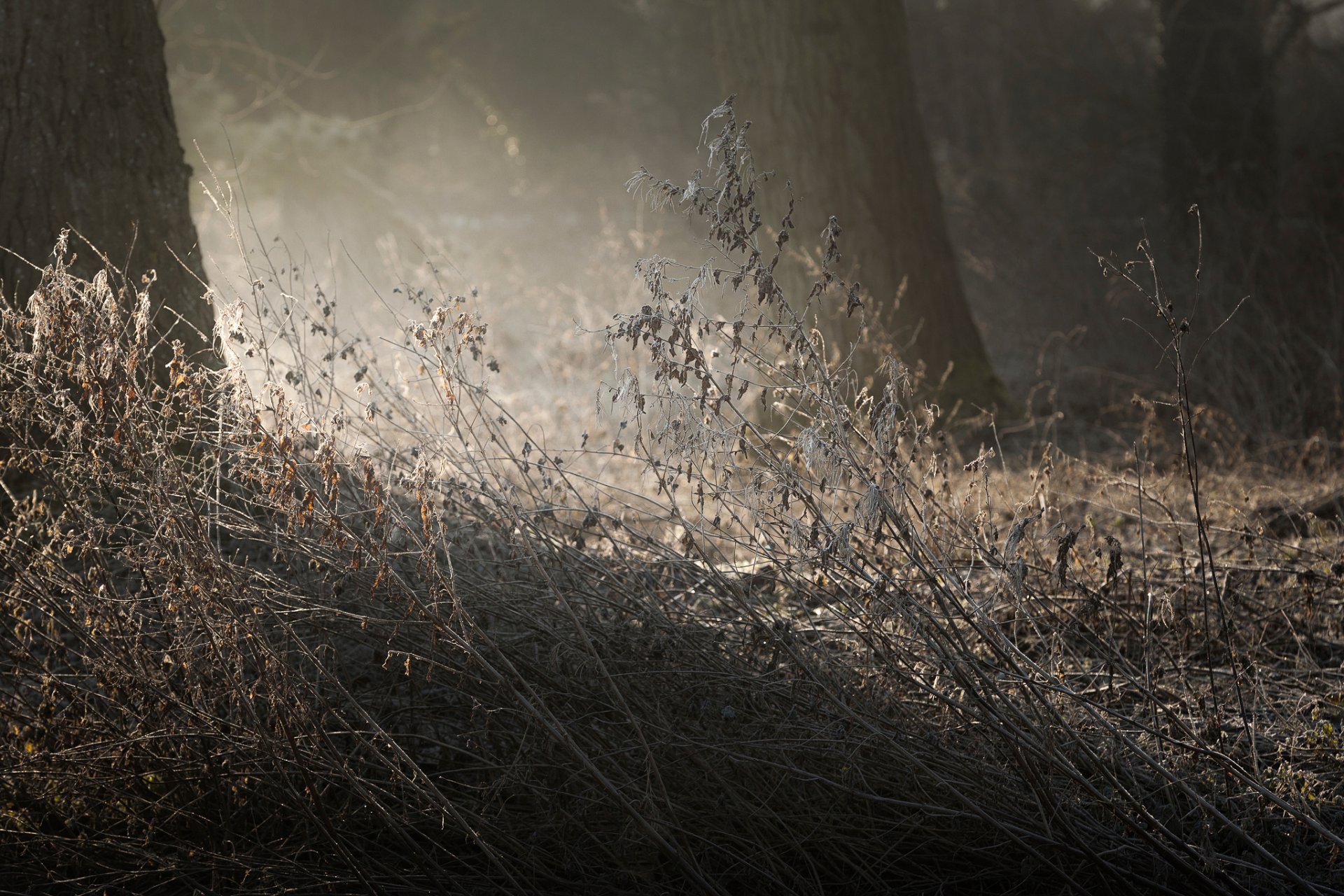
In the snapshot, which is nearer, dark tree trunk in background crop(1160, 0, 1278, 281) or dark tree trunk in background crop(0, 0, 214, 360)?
dark tree trunk in background crop(0, 0, 214, 360)

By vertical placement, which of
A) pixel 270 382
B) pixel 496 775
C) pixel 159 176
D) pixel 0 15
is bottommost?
pixel 496 775

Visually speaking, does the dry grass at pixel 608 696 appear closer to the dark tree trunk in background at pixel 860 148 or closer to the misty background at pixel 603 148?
the dark tree trunk in background at pixel 860 148

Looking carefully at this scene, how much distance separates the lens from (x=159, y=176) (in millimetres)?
3109

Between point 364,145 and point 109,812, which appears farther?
point 364,145

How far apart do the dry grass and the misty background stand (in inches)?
131

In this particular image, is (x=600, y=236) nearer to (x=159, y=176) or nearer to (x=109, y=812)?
(x=159, y=176)

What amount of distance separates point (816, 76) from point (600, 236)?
6.30 metres

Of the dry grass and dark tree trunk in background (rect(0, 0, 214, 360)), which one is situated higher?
dark tree trunk in background (rect(0, 0, 214, 360))

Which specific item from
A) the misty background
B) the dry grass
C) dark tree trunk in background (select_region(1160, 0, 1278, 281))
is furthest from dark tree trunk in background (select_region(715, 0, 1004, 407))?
dark tree trunk in background (select_region(1160, 0, 1278, 281))

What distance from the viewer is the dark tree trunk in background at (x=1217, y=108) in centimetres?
739

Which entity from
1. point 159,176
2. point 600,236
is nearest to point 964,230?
point 600,236

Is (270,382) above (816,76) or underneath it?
underneath

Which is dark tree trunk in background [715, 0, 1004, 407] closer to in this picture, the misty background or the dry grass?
the misty background

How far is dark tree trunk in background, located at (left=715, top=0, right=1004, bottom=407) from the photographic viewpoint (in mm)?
5035
